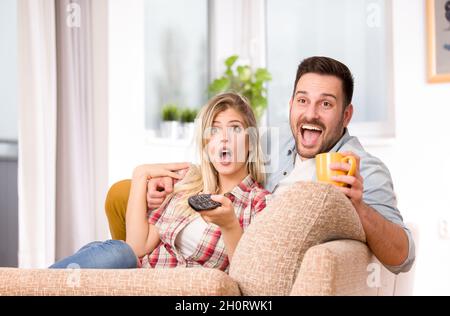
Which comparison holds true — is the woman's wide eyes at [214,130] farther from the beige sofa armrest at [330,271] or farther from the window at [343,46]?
the window at [343,46]

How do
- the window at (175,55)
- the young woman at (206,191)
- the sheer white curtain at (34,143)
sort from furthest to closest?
the window at (175,55), the sheer white curtain at (34,143), the young woman at (206,191)

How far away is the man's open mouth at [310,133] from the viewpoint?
5.47 ft

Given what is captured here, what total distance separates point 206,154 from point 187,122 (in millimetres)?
2147

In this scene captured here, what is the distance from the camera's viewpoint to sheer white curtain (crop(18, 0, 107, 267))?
2.99 m

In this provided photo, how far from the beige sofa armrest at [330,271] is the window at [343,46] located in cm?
262

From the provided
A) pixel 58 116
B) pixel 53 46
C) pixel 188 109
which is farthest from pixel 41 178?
pixel 188 109

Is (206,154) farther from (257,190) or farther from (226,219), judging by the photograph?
(226,219)

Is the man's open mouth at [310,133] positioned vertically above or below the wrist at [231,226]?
above

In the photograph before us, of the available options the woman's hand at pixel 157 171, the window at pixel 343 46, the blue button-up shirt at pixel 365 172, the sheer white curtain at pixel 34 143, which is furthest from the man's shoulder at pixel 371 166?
the window at pixel 343 46

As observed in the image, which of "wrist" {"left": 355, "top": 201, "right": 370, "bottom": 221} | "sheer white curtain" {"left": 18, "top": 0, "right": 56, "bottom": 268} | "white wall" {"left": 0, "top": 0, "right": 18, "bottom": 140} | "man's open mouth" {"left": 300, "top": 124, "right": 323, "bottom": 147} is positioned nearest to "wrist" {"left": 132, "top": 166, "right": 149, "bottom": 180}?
"man's open mouth" {"left": 300, "top": 124, "right": 323, "bottom": 147}

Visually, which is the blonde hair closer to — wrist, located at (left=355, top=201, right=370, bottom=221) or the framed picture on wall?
wrist, located at (left=355, top=201, right=370, bottom=221)

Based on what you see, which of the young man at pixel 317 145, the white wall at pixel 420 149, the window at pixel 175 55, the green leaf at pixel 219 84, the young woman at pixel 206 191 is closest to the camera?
the young man at pixel 317 145

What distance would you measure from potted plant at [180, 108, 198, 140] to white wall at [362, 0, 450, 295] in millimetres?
1070
